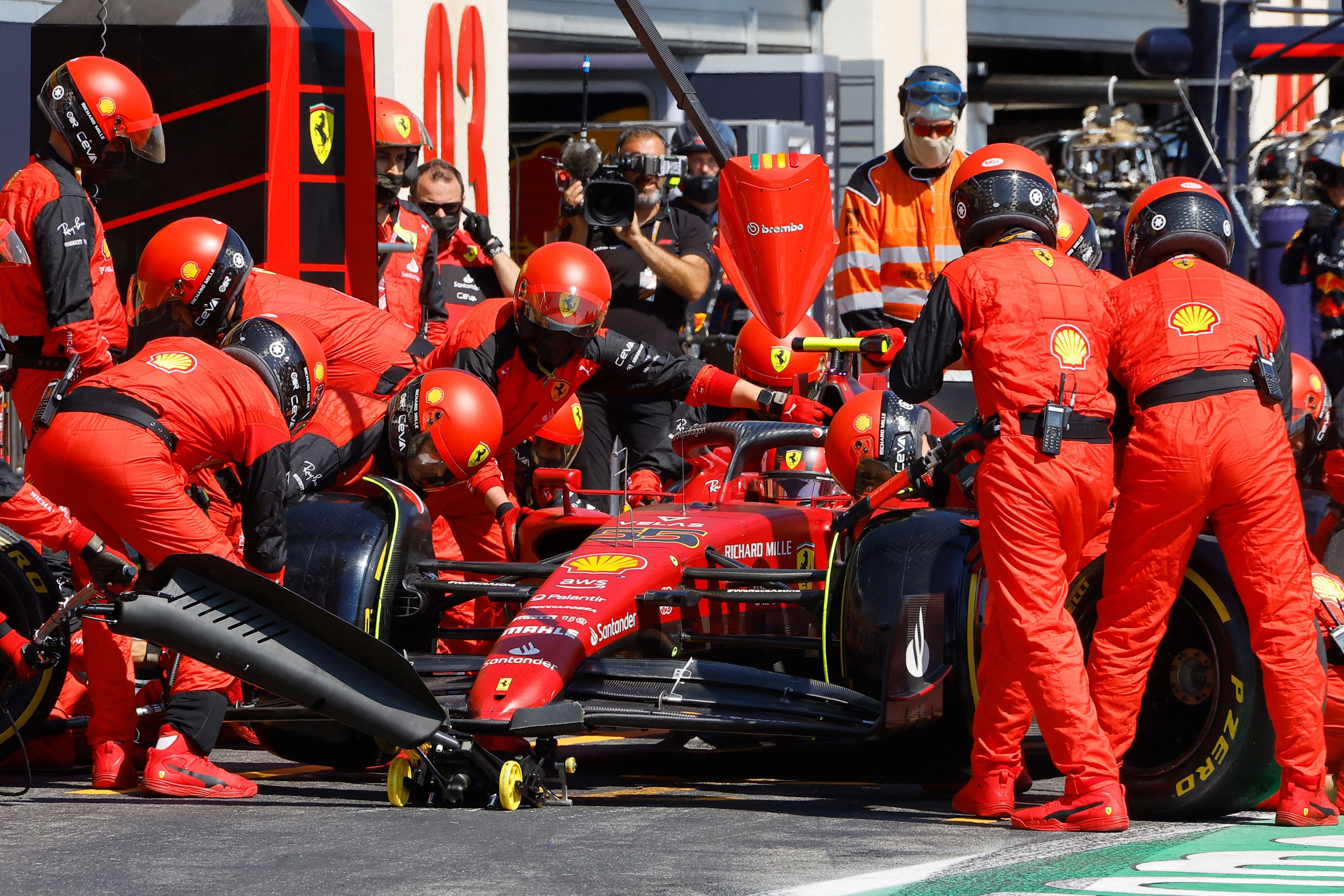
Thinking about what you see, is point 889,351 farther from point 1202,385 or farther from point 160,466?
point 160,466

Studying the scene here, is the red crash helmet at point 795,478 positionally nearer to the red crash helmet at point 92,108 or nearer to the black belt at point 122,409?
the black belt at point 122,409

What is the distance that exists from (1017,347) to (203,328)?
2.68 m

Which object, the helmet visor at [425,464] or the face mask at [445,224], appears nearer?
the helmet visor at [425,464]

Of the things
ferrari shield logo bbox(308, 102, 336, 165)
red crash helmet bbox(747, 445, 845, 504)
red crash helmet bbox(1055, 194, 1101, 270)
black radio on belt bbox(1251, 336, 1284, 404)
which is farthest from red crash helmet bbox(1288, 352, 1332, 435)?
ferrari shield logo bbox(308, 102, 336, 165)

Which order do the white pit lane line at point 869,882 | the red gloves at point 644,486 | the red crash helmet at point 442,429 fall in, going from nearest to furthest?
1. the white pit lane line at point 869,882
2. the red crash helmet at point 442,429
3. the red gloves at point 644,486

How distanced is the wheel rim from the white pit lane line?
1514mm

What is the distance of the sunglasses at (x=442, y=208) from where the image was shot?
948 cm

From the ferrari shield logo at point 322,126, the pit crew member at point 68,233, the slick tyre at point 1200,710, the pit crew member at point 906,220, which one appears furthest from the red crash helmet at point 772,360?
the slick tyre at point 1200,710

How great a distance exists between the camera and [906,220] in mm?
7855

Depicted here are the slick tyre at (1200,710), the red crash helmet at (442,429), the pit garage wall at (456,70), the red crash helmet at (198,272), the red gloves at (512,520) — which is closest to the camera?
the slick tyre at (1200,710)

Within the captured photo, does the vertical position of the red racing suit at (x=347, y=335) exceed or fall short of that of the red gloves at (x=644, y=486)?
it exceeds it

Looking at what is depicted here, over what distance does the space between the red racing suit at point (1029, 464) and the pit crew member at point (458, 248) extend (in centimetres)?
438

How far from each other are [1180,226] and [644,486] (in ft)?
10.8

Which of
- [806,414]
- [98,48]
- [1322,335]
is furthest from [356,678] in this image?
[1322,335]
